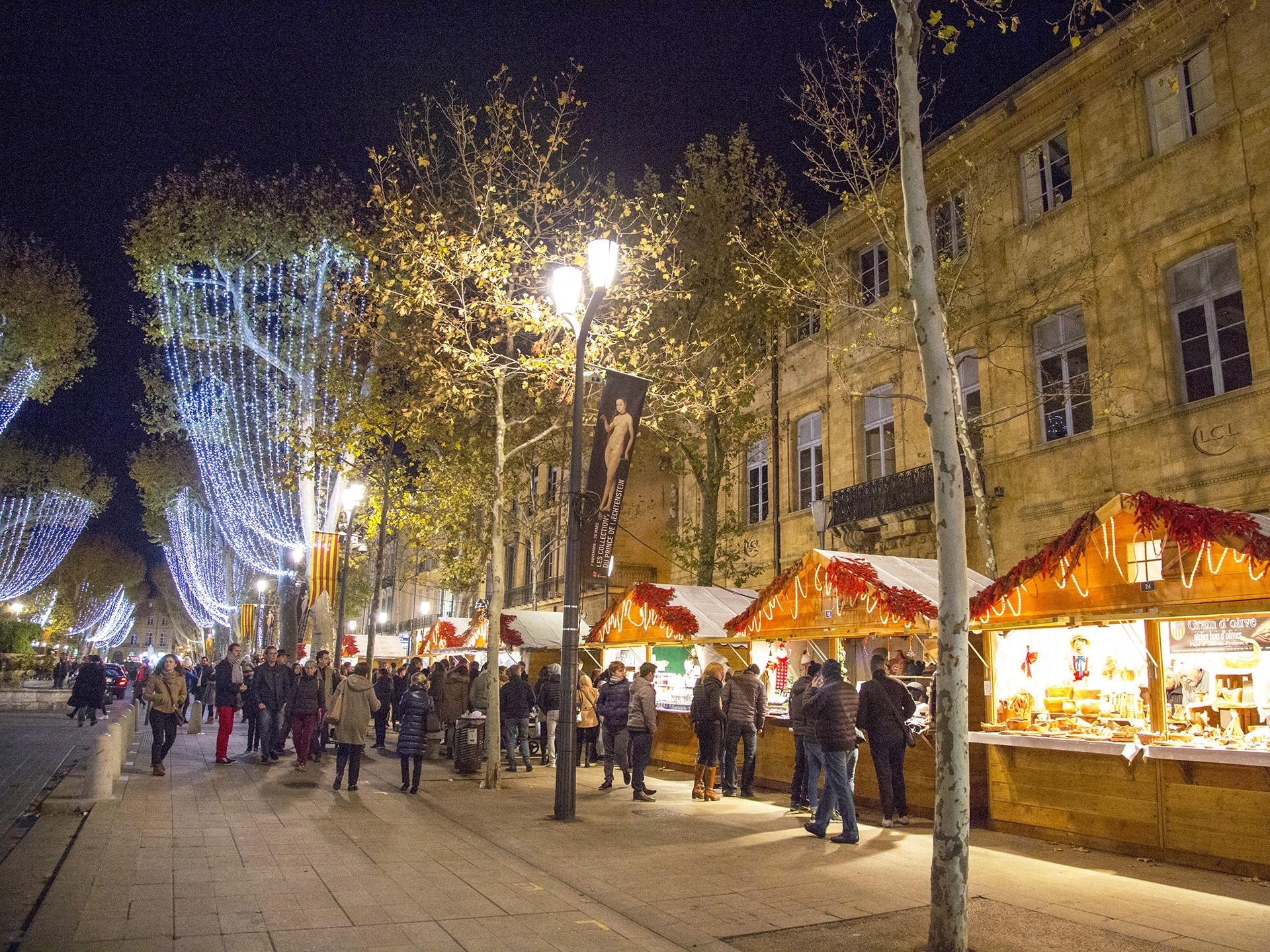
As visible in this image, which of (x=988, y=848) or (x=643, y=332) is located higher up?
(x=643, y=332)

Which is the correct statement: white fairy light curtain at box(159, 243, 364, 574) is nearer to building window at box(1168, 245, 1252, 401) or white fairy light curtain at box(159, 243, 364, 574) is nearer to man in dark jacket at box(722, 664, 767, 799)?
man in dark jacket at box(722, 664, 767, 799)

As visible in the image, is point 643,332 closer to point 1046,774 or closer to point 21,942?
point 1046,774

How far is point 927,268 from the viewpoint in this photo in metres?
6.16

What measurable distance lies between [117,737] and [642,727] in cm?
678

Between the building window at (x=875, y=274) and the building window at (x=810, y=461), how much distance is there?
11.4 ft

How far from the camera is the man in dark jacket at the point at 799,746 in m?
11.3

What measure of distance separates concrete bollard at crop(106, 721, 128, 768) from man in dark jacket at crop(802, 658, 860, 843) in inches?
328

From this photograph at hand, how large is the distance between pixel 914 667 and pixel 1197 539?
515cm

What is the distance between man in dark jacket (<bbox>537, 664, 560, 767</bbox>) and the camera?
16.9 metres

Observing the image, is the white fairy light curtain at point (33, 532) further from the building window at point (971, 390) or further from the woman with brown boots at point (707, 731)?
the building window at point (971, 390)

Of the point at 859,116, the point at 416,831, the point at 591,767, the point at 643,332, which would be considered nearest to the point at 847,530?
the point at 643,332

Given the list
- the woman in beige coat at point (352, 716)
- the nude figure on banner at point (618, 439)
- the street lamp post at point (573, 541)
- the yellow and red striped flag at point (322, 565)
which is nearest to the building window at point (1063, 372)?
the nude figure on banner at point (618, 439)

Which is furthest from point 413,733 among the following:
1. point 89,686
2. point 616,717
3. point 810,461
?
point 89,686

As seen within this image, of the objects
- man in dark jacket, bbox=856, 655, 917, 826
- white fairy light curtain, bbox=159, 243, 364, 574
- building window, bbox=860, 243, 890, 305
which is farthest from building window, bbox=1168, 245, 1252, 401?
white fairy light curtain, bbox=159, 243, 364, 574
